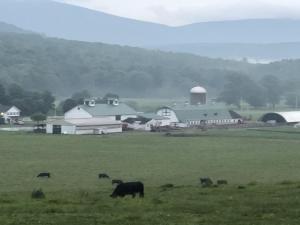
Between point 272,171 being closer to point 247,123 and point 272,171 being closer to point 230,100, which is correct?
point 247,123

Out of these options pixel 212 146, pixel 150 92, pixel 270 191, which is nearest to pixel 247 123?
pixel 212 146

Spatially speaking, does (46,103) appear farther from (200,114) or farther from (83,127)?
(83,127)

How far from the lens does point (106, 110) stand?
7538 cm

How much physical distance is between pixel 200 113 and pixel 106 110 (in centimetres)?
984

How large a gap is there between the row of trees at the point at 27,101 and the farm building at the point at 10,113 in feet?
3.62

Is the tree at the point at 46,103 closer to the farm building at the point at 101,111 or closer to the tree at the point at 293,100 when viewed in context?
the farm building at the point at 101,111

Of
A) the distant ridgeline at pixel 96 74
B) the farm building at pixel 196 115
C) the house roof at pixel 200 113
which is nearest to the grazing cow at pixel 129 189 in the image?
the farm building at pixel 196 115

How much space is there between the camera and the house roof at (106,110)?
7375cm

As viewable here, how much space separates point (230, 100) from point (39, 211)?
107m

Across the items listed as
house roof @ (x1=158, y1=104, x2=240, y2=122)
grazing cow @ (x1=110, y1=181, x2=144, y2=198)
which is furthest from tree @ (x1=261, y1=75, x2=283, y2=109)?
grazing cow @ (x1=110, y1=181, x2=144, y2=198)

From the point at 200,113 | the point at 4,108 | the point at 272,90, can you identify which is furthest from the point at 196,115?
the point at 272,90

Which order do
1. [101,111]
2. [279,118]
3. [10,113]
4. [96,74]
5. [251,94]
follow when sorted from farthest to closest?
1. [96,74]
2. [251,94]
3. [279,118]
4. [10,113]
5. [101,111]

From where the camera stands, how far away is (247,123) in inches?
2965

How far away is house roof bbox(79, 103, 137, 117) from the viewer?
73750mm
